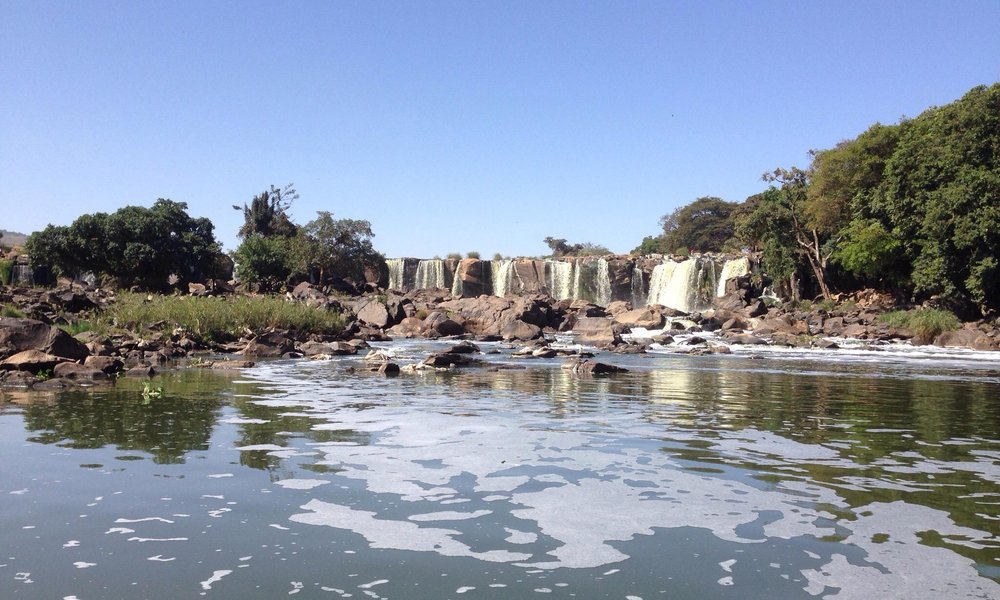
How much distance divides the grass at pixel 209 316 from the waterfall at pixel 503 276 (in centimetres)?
3239

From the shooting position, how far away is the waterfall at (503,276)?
2502 inches

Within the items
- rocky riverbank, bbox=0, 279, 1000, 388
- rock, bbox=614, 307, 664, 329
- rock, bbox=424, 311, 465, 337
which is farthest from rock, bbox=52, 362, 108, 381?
rock, bbox=614, 307, 664, 329

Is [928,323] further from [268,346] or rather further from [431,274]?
[431,274]

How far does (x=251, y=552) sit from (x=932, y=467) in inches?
249

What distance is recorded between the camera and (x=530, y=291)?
6228cm

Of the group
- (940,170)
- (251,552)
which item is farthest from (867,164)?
(251,552)

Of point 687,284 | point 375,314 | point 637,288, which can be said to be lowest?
point 375,314

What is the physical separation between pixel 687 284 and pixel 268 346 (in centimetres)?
3685

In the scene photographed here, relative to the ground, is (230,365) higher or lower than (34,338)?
lower

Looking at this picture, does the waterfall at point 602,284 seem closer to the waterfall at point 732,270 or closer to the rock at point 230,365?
the waterfall at point 732,270

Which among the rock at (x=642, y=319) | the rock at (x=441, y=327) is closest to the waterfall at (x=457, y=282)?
the rock at (x=642, y=319)

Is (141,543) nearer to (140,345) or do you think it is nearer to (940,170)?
(140,345)

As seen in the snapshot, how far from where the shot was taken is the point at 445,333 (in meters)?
38.7

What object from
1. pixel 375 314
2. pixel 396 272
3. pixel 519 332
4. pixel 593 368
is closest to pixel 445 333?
pixel 519 332
